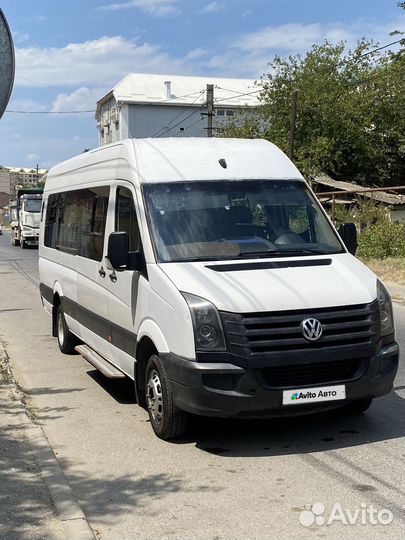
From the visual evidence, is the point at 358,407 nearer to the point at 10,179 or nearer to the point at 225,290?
the point at 225,290

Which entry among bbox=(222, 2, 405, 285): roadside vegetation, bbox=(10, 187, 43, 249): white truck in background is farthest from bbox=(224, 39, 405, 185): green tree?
bbox=(10, 187, 43, 249): white truck in background

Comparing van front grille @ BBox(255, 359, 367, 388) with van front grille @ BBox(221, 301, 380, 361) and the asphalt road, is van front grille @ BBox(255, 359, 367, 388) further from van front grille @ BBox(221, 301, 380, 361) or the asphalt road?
the asphalt road

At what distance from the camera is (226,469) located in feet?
14.5

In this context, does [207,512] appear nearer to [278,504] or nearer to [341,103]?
[278,504]

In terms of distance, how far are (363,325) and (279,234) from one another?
1.21 metres

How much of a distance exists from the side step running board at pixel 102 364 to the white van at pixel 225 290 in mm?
23

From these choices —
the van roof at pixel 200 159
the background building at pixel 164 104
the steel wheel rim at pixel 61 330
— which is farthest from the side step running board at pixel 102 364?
the background building at pixel 164 104

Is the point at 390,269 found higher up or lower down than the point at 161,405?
higher up

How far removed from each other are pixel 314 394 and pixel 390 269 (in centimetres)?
1249

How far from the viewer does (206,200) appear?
18.1 ft

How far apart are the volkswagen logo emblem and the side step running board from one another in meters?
2.09

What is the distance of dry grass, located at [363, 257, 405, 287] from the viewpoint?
15586mm

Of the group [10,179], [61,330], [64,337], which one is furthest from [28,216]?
[64,337]

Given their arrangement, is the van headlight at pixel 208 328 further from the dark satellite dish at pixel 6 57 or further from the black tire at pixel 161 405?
the dark satellite dish at pixel 6 57
